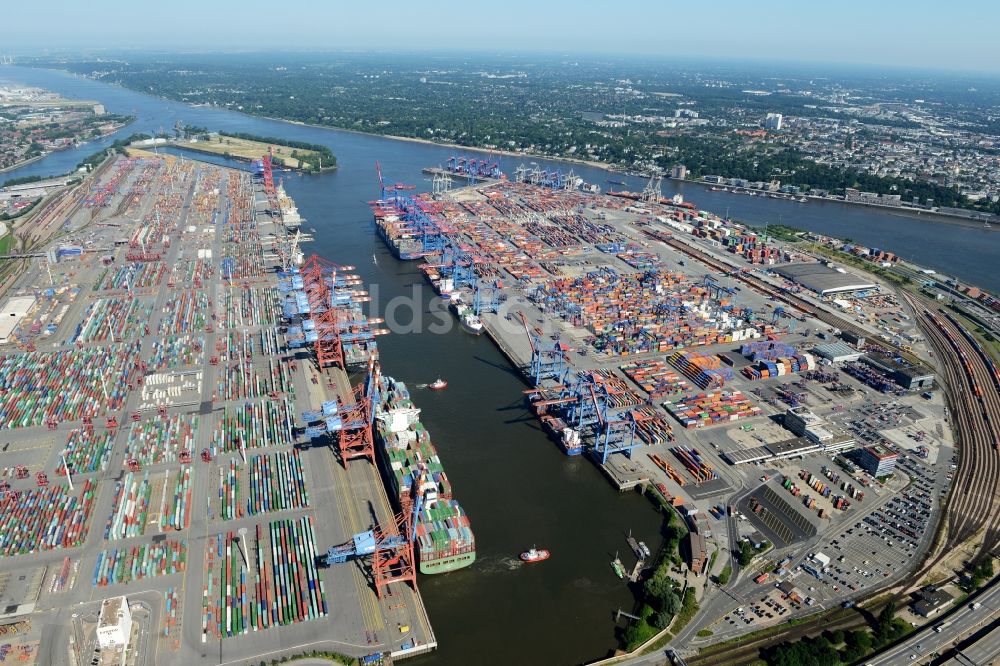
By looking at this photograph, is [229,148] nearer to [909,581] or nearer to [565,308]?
[565,308]

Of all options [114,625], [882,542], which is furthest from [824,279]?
[114,625]

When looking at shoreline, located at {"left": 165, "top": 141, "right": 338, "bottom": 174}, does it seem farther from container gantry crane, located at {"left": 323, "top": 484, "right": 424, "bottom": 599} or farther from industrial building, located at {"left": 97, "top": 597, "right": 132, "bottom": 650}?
industrial building, located at {"left": 97, "top": 597, "right": 132, "bottom": 650}

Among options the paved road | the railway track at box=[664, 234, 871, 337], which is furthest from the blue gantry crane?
the paved road

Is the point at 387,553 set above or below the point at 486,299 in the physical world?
below

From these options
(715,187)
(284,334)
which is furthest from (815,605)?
(715,187)

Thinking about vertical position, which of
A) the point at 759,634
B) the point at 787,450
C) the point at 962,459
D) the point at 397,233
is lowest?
the point at 759,634

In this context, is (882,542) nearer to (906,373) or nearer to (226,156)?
(906,373)

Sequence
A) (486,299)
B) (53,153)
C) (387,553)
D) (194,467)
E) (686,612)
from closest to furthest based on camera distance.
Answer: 1. (686,612)
2. (387,553)
3. (194,467)
4. (486,299)
5. (53,153)
